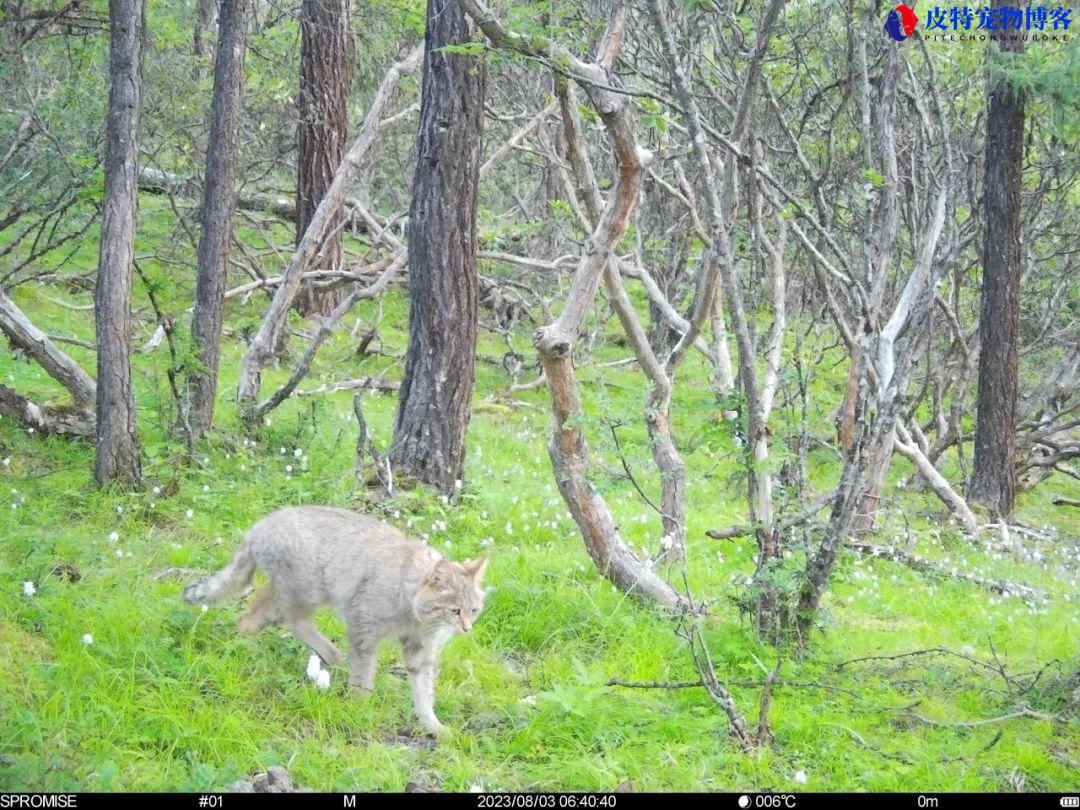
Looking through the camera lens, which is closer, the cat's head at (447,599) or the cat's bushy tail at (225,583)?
the cat's head at (447,599)

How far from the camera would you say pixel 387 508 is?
9031 mm

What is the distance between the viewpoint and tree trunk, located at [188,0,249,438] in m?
10.7

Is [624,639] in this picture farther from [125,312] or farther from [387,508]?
[125,312]

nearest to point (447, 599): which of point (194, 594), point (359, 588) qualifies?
point (359, 588)

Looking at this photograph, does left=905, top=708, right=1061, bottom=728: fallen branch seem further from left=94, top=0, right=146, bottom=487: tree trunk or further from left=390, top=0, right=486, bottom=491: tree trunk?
left=94, top=0, right=146, bottom=487: tree trunk

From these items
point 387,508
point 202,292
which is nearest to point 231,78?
point 202,292

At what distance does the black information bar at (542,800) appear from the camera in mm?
4449

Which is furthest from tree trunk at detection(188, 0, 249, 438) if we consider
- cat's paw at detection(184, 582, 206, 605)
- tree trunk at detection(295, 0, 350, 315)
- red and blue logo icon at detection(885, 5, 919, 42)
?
red and blue logo icon at detection(885, 5, 919, 42)

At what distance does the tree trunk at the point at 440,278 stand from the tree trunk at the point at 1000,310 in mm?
8640

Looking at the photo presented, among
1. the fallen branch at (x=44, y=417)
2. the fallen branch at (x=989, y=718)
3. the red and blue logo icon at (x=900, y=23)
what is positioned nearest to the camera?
the fallen branch at (x=989, y=718)

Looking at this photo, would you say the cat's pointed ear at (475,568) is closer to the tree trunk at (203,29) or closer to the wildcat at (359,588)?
the wildcat at (359,588)

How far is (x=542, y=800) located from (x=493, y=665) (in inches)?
68.1

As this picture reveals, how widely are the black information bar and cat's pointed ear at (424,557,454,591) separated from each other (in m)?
1.32

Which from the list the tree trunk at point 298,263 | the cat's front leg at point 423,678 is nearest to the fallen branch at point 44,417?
the tree trunk at point 298,263
